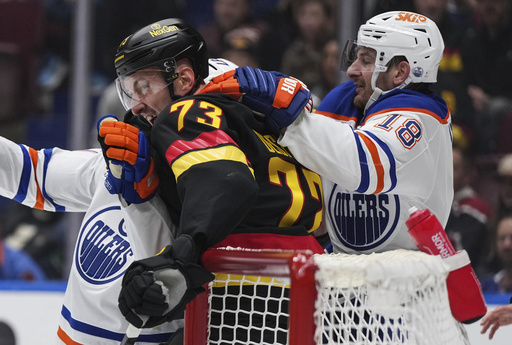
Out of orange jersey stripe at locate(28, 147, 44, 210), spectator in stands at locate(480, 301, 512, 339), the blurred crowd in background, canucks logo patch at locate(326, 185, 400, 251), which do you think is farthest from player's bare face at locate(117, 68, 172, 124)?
the blurred crowd in background

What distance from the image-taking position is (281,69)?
4.18 m

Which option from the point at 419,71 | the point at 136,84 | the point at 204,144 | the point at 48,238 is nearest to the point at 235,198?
the point at 204,144

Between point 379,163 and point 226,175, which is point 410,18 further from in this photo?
point 226,175

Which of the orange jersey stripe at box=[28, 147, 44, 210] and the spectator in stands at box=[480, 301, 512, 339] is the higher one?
the orange jersey stripe at box=[28, 147, 44, 210]

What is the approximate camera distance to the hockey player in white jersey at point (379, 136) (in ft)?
6.10

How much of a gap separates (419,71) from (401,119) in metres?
0.23

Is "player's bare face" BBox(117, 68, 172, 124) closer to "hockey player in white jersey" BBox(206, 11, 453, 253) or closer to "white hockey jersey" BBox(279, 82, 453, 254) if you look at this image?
"hockey player in white jersey" BBox(206, 11, 453, 253)

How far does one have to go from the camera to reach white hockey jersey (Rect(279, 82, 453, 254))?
1.87m

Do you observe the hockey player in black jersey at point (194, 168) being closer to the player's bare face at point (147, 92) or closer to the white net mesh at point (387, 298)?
the player's bare face at point (147, 92)

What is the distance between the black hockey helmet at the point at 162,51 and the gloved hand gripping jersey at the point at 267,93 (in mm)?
172

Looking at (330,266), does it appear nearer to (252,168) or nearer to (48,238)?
(252,168)

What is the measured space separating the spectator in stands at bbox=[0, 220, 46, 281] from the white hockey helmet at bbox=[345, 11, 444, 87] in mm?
2405

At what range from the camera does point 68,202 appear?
2.31 m

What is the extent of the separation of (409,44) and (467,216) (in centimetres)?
172
